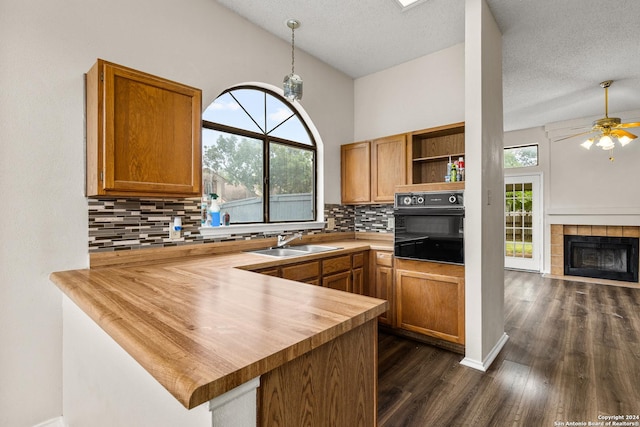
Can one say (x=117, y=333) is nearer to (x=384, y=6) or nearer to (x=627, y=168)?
(x=384, y=6)

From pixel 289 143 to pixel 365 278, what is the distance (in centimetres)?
163

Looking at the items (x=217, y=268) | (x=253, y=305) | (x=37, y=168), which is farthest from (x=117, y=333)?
(x=37, y=168)

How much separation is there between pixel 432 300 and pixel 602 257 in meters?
4.45

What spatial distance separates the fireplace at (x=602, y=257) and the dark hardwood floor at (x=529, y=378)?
6.20 ft

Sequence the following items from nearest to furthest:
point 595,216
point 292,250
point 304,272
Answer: point 304,272, point 292,250, point 595,216

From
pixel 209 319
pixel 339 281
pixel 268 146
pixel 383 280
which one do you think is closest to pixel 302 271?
pixel 339 281

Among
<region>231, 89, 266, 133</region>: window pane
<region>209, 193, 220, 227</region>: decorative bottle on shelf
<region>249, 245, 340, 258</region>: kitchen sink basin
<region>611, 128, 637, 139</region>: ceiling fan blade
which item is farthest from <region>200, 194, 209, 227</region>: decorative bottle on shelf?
<region>611, 128, 637, 139</region>: ceiling fan blade

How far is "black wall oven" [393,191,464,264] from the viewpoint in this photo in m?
2.53

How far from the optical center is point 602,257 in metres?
5.15

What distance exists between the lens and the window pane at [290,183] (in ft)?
10.5

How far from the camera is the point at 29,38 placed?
1694 mm

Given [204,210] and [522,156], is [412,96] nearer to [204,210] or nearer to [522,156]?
[204,210]

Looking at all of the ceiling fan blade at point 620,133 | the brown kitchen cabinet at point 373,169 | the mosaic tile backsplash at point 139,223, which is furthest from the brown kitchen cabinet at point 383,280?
the ceiling fan blade at point 620,133

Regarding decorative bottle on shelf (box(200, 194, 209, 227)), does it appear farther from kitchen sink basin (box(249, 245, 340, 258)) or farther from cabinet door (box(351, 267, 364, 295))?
cabinet door (box(351, 267, 364, 295))
